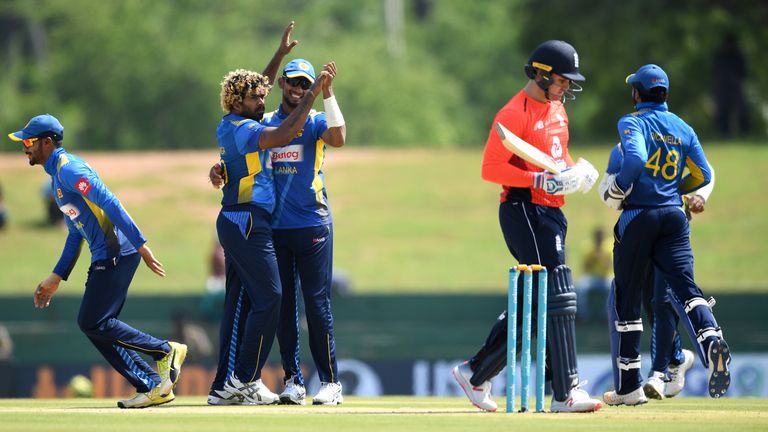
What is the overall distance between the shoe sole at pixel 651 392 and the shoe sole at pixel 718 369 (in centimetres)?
111

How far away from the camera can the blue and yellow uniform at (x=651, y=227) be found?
899cm

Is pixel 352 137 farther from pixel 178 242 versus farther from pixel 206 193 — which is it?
pixel 178 242

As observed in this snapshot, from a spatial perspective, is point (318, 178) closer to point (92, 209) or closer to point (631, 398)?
point (92, 209)

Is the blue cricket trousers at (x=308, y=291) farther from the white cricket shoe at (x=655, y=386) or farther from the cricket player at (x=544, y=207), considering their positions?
the white cricket shoe at (x=655, y=386)

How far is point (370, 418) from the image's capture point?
821 centimetres

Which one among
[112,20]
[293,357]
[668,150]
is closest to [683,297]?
[668,150]

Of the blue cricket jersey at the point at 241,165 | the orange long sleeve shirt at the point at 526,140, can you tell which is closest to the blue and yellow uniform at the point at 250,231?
the blue cricket jersey at the point at 241,165

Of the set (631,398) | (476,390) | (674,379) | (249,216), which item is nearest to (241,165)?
(249,216)

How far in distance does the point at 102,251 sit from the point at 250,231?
0.95 metres

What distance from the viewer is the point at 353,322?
22.6 m

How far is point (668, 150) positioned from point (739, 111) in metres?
34.3

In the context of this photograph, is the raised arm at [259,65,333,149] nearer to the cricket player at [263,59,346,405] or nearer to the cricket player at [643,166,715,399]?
the cricket player at [263,59,346,405]

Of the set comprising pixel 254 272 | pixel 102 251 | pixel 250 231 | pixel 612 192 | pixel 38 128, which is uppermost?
pixel 38 128

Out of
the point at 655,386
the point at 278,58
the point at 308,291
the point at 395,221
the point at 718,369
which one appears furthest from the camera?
the point at 395,221
